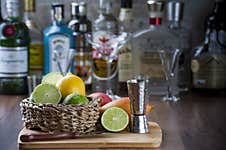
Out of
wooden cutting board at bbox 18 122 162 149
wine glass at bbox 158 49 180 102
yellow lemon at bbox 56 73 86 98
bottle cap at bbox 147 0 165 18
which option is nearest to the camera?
wooden cutting board at bbox 18 122 162 149

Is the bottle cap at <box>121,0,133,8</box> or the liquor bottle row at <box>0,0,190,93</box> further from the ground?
the bottle cap at <box>121,0,133,8</box>

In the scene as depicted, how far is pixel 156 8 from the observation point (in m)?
1.66

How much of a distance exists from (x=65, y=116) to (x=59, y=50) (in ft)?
2.22

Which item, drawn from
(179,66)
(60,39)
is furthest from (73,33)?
(179,66)

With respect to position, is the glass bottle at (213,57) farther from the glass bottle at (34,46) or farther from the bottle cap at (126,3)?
the glass bottle at (34,46)

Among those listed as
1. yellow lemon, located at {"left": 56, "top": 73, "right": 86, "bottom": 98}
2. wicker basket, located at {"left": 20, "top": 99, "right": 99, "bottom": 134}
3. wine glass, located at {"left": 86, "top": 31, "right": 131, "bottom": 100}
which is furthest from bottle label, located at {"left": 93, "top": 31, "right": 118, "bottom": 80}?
wicker basket, located at {"left": 20, "top": 99, "right": 99, "bottom": 134}

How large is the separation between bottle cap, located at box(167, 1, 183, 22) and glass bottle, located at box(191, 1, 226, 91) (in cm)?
10

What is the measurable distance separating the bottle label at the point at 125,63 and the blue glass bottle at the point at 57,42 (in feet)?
0.50

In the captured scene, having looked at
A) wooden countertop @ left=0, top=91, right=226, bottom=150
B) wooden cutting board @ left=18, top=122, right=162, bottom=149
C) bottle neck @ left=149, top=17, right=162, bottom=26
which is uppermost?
bottle neck @ left=149, top=17, right=162, bottom=26

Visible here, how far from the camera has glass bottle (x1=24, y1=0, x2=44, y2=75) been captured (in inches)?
68.9

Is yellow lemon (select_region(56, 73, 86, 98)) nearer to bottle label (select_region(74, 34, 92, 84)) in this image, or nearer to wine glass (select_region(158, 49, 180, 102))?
wine glass (select_region(158, 49, 180, 102))

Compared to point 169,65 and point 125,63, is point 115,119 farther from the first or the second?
point 125,63

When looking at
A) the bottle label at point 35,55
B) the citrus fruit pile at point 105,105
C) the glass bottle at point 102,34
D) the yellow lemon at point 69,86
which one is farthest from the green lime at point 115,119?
the bottle label at point 35,55

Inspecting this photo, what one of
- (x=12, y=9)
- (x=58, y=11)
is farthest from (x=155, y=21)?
(x=12, y=9)
